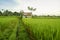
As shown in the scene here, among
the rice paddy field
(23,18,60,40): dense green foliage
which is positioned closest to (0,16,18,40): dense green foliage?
the rice paddy field

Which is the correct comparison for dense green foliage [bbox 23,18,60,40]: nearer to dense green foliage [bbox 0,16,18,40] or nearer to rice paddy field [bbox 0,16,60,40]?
rice paddy field [bbox 0,16,60,40]

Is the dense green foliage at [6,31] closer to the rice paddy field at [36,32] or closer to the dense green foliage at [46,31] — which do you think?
the rice paddy field at [36,32]

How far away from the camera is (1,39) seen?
9.20 metres

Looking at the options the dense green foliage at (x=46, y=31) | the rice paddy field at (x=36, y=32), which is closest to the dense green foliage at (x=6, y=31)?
the rice paddy field at (x=36, y=32)

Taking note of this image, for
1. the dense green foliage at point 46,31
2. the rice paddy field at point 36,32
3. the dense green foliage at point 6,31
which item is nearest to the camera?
the dense green foliage at point 46,31

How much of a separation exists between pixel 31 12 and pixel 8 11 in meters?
13.5

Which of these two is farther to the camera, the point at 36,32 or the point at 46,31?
the point at 36,32

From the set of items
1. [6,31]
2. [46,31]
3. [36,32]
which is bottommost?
[6,31]

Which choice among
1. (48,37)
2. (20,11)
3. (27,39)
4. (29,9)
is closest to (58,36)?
(48,37)

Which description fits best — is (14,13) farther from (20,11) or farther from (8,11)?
(20,11)

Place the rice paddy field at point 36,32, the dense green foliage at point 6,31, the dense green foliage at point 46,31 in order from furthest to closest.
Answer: the dense green foliage at point 6,31 → the rice paddy field at point 36,32 → the dense green foliage at point 46,31

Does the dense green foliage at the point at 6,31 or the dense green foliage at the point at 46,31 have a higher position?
the dense green foliage at the point at 46,31

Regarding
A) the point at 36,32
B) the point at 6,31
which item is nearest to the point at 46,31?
the point at 36,32

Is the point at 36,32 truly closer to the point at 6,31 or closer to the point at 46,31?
the point at 46,31
